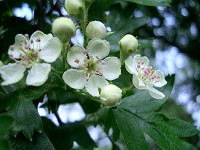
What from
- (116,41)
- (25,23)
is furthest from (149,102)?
(25,23)

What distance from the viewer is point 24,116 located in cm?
108

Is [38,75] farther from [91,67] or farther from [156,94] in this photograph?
[156,94]

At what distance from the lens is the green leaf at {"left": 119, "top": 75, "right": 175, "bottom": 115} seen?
1.31 meters

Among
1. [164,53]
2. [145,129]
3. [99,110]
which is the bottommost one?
[164,53]

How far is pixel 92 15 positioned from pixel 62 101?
1.08 feet

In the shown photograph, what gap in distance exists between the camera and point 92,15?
145 centimetres

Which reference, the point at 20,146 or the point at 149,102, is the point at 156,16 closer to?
the point at 149,102

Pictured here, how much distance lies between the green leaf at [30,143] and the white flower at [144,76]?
1.03 feet

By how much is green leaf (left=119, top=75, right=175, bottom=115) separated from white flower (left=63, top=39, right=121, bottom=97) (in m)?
0.20

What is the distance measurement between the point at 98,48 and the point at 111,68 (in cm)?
7

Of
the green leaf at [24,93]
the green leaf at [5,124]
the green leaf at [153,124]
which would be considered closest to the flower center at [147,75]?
the green leaf at [153,124]

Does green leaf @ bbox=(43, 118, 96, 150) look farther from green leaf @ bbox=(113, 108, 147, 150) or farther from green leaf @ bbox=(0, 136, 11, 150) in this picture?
green leaf @ bbox=(0, 136, 11, 150)

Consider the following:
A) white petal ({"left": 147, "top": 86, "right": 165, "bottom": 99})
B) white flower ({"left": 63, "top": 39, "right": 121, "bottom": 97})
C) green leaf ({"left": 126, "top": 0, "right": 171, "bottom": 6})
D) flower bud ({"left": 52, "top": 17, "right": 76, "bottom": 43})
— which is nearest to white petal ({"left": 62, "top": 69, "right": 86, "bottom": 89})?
white flower ({"left": 63, "top": 39, "right": 121, "bottom": 97})

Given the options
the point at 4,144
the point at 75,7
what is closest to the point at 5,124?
the point at 4,144
